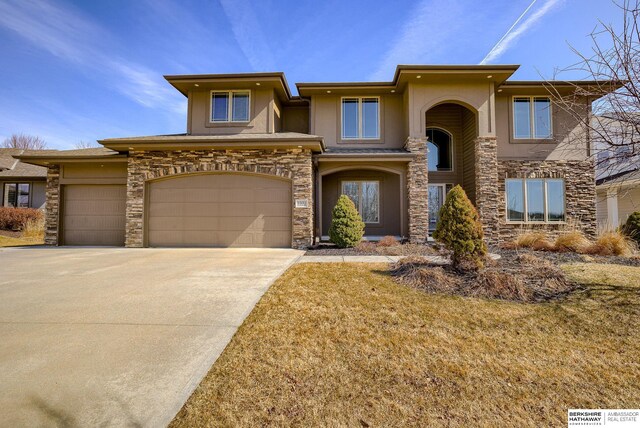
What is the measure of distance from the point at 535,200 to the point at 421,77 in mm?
6981

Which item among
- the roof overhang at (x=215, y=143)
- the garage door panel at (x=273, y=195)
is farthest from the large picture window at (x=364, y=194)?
the garage door panel at (x=273, y=195)

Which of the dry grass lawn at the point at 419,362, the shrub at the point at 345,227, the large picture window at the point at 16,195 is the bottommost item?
the dry grass lawn at the point at 419,362

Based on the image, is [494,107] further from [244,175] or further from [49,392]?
[49,392]

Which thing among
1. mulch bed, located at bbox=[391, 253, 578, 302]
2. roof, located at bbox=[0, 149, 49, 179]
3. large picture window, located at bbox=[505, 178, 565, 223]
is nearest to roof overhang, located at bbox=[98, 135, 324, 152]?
mulch bed, located at bbox=[391, 253, 578, 302]

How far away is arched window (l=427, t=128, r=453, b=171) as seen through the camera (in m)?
13.5

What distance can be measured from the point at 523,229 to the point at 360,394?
40.8 feet

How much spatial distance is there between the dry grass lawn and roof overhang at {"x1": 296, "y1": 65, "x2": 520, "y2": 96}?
911 cm

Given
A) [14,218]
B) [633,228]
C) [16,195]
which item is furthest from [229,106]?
[16,195]

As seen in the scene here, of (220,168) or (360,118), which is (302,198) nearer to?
(220,168)

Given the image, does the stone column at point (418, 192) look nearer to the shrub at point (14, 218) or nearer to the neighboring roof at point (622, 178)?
the neighboring roof at point (622, 178)

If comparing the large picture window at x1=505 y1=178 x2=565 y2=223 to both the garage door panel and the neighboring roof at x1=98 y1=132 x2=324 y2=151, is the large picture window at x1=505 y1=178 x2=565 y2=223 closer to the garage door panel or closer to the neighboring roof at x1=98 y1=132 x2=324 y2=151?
the neighboring roof at x1=98 y1=132 x2=324 y2=151

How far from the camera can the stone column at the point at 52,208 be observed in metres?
10.8

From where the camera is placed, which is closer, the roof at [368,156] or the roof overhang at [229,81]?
the roof at [368,156]

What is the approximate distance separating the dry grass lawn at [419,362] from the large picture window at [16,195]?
23.1m
